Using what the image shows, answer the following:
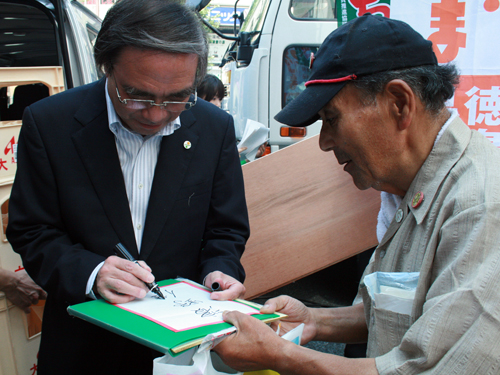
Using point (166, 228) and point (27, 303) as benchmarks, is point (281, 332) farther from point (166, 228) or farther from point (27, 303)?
point (27, 303)

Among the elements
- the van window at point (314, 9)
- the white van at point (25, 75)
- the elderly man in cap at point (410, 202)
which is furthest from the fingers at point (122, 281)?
the van window at point (314, 9)

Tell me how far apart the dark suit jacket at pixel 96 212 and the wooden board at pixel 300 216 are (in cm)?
115

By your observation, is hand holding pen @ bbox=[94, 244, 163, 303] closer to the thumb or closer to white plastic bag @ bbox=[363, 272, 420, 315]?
the thumb

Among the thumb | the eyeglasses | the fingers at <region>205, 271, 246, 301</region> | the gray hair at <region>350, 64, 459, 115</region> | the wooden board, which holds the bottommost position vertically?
the wooden board

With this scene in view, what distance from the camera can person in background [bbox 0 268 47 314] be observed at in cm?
198

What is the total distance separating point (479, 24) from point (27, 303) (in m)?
2.98

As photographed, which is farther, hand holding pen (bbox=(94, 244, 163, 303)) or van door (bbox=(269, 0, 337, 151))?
van door (bbox=(269, 0, 337, 151))

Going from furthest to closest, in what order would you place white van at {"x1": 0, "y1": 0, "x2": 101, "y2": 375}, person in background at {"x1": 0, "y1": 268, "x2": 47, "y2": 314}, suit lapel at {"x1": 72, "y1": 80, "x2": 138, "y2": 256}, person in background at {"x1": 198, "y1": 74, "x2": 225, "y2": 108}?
1. person in background at {"x1": 198, "y1": 74, "x2": 225, "y2": 108}
2. white van at {"x1": 0, "y1": 0, "x2": 101, "y2": 375}
3. person in background at {"x1": 0, "y1": 268, "x2": 47, "y2": 314}
4. suit lapel at {"x1": 72, "y1": 80, "x2": 138, "y2": 256}

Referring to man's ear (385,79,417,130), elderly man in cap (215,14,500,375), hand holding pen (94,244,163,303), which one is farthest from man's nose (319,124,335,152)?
hand holding pen (94,244,163,303)

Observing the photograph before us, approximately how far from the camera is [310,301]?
3707 mm

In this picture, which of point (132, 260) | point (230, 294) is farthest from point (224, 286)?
point (132, 260)

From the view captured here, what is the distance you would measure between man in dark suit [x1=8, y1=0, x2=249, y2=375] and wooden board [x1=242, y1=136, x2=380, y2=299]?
118 centimetres

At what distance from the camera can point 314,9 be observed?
15.7ft

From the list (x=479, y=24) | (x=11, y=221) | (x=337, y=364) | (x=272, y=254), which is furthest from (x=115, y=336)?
(x=479, y=24)
